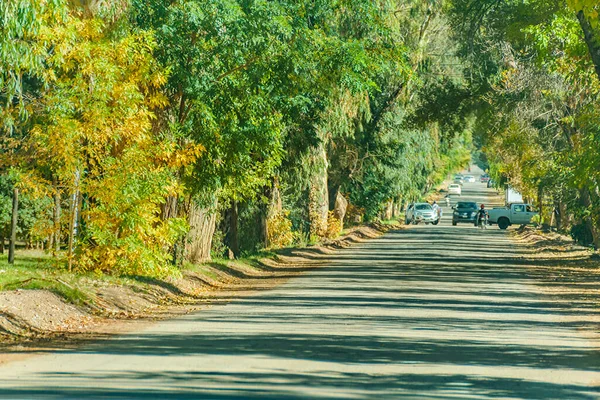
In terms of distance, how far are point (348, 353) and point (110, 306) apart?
23.4 feet

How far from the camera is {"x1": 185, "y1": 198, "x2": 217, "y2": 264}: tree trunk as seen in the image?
30781 millimetres

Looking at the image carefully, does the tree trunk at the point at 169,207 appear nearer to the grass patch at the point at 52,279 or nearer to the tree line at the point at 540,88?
the grass patch at the point at 52,279

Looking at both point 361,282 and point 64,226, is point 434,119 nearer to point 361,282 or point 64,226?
point 361,282

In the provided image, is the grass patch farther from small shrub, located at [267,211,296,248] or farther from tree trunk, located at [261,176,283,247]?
small shrub, located at [267,211,296,248]

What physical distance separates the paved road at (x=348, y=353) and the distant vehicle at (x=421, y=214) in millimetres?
66144

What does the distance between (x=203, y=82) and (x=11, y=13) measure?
1043 centimetres

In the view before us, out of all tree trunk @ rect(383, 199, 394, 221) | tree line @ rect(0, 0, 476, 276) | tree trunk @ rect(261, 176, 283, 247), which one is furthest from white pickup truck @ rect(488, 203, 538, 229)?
tree line @ rect(0, 0, 476, 276)

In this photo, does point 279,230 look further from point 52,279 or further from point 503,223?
point 503,223

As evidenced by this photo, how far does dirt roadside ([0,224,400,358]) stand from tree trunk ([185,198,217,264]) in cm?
83

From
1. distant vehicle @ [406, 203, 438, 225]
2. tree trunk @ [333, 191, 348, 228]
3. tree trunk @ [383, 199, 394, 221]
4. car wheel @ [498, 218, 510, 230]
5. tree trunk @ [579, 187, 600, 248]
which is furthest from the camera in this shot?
tree trunk @ [383, 199, 394, 221]

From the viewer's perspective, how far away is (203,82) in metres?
24.7

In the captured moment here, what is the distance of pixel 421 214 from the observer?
92.1m

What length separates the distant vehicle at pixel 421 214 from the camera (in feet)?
301

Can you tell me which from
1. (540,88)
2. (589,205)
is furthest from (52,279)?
(589,205)
